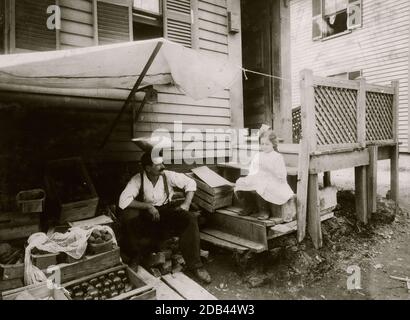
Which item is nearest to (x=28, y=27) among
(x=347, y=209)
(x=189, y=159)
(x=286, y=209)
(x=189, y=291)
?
(x=189, y=159)

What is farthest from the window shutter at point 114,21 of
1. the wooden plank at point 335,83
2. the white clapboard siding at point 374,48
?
the white clapboard siding at point 374,48

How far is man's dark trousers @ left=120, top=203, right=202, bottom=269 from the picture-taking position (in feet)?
14.8

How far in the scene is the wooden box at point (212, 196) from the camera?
5551 mm

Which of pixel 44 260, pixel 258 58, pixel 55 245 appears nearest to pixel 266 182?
pixel 55 245

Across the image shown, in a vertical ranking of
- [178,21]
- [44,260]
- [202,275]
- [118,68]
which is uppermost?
[178,21]

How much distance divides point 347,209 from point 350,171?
268 inches

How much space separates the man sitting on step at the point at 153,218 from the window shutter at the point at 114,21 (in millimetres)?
2255

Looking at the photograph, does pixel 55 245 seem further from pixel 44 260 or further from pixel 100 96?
pixel 100 96

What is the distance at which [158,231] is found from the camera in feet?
15.7

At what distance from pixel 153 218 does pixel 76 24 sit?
3389 millimetres

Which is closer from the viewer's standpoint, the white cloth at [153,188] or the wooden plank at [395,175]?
the white cloth at [153,188]

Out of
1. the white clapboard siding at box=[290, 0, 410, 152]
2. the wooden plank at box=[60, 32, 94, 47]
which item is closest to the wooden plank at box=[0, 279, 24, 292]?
the wooden plank at box=[60, 32, 94, 47]

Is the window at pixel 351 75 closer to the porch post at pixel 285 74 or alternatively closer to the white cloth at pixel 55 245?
the porch post at pixel 285 74
